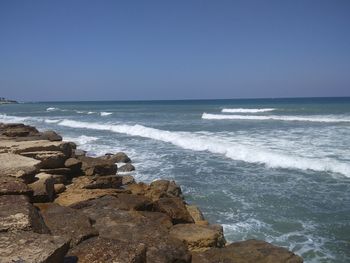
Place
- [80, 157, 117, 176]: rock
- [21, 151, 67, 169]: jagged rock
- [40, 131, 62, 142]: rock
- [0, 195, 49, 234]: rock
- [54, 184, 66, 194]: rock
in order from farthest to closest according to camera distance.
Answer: [40, 131, 62, 142]: rock
[80, 157, 117, 176]: rock
[21, 151, 67, 169]: jagged rock
[54, 184, 66, 194]: rock
[0, 195, 49, 234]: rock

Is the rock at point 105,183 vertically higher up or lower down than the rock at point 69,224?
lower down

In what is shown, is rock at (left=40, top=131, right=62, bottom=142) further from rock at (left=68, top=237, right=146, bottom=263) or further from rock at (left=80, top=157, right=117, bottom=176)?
rock at (left=68, top=237, right=146, bottom=263)

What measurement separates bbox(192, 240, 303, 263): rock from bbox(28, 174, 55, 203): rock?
2.56m

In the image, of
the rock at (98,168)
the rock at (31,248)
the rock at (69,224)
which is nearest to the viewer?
the rock at (31,248)

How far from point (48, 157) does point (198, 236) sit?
Result: 4054mm

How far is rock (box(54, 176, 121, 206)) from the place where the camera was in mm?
6387

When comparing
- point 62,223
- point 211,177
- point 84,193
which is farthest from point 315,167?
point 62,223

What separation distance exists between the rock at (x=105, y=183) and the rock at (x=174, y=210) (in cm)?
166

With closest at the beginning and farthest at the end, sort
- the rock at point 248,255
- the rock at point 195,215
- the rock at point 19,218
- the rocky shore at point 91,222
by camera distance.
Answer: the rocky shore at point 91,222 → the rock at point 19,218 → the rock at point 248,255 → the rock at point 195,215

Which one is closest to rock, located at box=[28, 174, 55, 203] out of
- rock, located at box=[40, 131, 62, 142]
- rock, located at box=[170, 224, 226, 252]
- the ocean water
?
rock, located at box=[170, 224, 226, 252]

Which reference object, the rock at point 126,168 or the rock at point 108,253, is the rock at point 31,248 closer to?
the rock at point 108,253

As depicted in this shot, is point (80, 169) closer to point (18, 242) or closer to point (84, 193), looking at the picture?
point (84, 193)

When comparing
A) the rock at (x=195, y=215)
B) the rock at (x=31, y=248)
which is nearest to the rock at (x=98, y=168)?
the rock at (x=195, y=215)

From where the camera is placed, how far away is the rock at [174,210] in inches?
241
